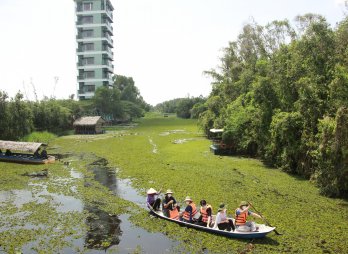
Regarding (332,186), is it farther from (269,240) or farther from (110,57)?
(110,57)

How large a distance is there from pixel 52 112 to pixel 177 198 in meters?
48.3

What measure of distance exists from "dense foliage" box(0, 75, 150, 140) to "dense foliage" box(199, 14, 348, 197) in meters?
29.1

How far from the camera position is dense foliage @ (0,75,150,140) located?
46719 millimetres

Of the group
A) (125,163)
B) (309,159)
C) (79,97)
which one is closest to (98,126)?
(79,97)

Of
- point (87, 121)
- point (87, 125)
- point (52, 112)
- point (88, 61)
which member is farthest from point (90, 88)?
point (52, 112)

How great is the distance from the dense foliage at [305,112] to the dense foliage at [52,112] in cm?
2914

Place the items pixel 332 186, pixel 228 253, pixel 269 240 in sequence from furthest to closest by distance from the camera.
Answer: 1. pixel 332 186
2. pixel 269 240
3. pixel 228 253

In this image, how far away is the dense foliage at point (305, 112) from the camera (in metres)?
21.4

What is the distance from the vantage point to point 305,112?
86.2 feet

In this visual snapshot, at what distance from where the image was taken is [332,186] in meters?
21.3

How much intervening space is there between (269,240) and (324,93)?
567 inches

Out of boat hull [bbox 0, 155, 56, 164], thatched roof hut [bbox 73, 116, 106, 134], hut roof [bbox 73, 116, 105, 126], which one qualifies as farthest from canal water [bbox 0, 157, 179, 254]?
thatched roof hut [bbox 73, 116, 106, 134]

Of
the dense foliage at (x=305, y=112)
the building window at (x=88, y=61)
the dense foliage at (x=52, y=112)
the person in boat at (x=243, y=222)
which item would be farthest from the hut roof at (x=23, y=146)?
the building window at (x=88, y=61)

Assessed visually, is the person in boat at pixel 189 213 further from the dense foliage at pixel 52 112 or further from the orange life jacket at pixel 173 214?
the dense foliage at pixel 52 112
